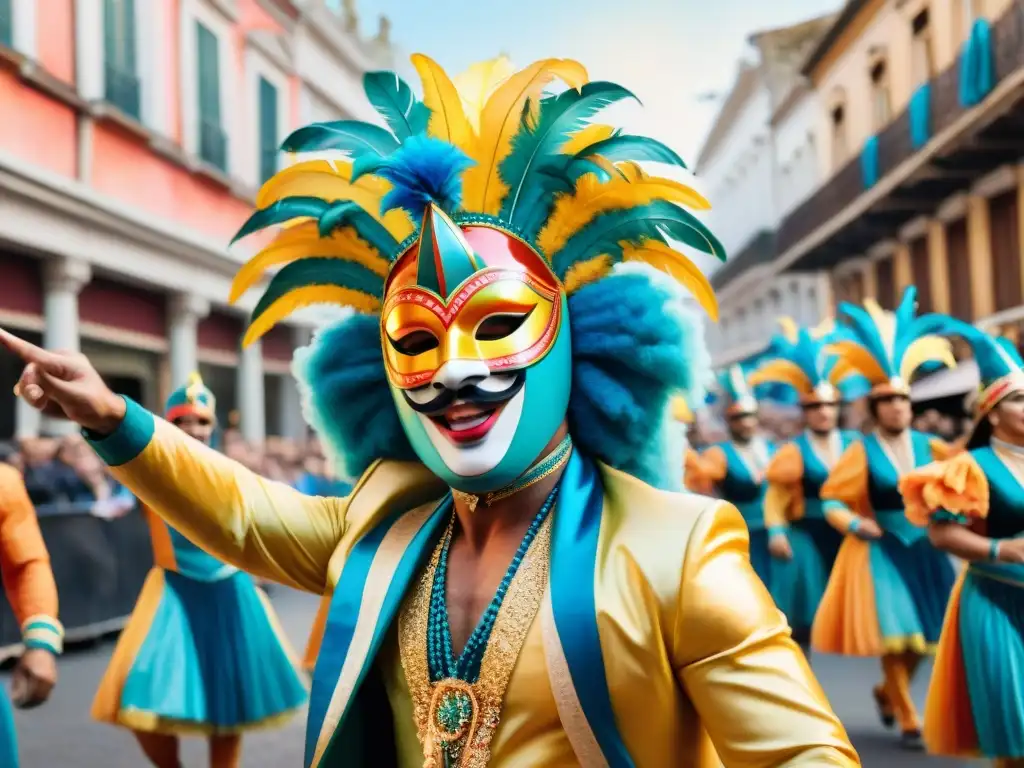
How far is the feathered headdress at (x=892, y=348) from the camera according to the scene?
6.27 meters

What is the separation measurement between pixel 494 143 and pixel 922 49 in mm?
18734

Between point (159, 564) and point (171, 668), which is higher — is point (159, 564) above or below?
above

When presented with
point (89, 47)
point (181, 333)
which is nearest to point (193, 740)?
point (89, 47)

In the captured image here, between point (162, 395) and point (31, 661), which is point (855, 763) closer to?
point (31, 661)

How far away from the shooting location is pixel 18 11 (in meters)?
8.49

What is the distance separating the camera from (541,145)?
239cm

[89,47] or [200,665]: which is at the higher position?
[89,47]

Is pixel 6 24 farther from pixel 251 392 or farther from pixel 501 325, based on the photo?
pixel 251 392

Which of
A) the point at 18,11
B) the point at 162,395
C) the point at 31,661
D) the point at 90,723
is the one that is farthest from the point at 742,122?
the point at 31,661

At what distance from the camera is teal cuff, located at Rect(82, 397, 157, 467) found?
87.4 inches

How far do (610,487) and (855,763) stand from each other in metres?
0.73

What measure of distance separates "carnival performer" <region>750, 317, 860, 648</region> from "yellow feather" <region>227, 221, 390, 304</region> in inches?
210

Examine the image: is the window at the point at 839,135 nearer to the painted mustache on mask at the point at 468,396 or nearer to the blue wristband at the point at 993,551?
the blue wristband at the point at 993,551

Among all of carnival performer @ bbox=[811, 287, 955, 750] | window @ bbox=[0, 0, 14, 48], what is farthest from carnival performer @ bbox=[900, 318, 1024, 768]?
window @ bbox=[0, 0, 14, 48]
